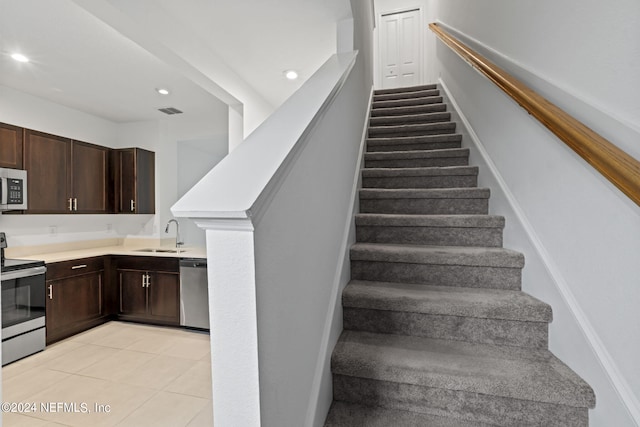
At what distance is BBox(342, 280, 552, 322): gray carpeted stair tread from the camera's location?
1.34 meters

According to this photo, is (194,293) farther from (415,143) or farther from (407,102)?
(407,102)

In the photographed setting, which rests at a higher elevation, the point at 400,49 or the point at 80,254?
the point at 400,49

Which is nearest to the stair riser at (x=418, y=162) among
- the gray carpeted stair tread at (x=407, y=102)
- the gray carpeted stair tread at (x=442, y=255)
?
the gray carpeted stair tread at (x=442, y=255)

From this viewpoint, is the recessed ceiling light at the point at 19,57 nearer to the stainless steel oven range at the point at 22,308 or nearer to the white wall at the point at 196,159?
the stainless steel oven range at the point at 22,308

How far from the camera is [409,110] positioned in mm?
3512

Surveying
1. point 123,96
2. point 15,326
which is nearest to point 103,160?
point 123,96

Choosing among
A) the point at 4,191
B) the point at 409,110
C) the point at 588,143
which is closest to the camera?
the point at 588,143

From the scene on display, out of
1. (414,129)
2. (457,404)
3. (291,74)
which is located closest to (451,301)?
(457,404)

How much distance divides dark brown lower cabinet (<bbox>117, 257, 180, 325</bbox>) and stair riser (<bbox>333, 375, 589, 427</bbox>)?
282cm

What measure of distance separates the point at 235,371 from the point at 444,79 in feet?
12.9

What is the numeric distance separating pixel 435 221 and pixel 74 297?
12.2 feet

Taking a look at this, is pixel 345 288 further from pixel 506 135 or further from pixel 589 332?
pixel 506 135

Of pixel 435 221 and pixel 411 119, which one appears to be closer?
pixel 435 221

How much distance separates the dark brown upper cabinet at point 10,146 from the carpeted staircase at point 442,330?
132 inches
